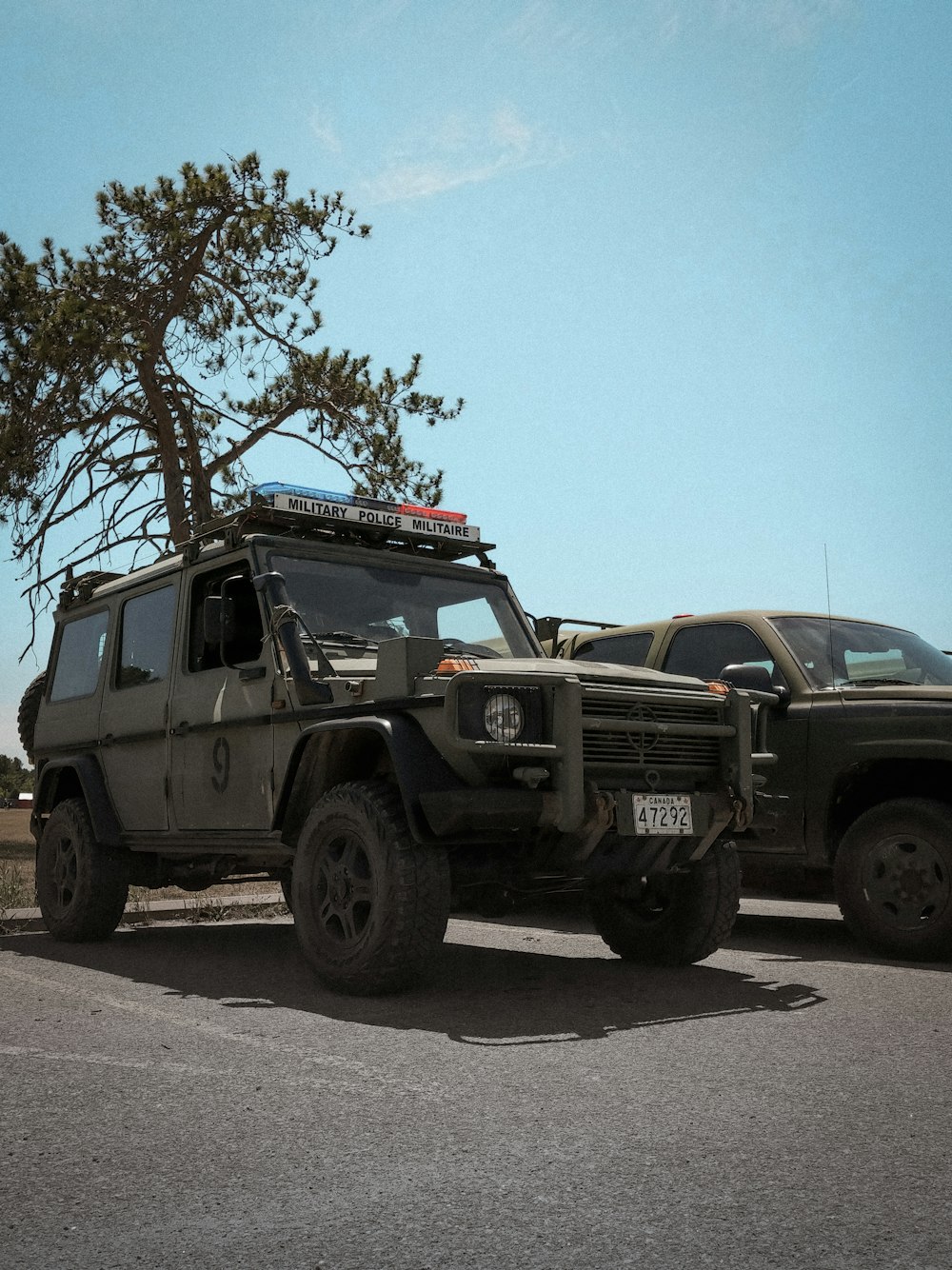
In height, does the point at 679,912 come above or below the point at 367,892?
below

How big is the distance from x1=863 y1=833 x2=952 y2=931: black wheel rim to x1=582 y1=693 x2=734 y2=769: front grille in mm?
1347

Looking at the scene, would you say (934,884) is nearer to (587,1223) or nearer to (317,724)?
(317,724)

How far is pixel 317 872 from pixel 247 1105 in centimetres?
213

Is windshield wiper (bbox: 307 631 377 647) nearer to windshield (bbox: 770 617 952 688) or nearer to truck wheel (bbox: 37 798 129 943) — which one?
truck wheel (bbox: 37 798 129 943)

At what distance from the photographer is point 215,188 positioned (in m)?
20.8

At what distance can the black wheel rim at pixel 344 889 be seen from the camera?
584cm

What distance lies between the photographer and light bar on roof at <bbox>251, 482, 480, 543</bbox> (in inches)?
282

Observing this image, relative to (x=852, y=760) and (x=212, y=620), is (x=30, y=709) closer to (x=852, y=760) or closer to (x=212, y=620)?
(x=212, y=620)

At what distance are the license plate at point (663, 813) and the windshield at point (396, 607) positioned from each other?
1622 millimetres

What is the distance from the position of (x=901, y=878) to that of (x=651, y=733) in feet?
6.32

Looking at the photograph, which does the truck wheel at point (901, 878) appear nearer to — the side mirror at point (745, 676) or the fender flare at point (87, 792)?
the side mirror at point (745, 676)

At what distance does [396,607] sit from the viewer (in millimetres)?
7324

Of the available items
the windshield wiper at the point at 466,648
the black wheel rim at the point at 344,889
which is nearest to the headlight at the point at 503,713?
the black wheel rim at the point at 344,889

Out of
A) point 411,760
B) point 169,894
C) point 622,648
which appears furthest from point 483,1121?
point 169,894
